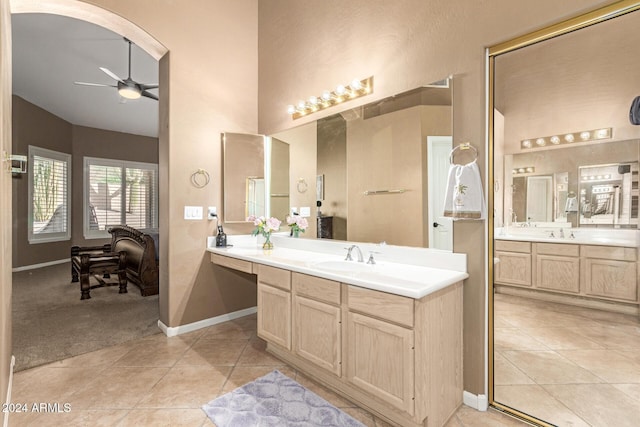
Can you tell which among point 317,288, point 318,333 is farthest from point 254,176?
point 318,333

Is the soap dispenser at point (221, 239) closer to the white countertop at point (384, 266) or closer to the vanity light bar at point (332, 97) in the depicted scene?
the white countertop at point (384, 266)

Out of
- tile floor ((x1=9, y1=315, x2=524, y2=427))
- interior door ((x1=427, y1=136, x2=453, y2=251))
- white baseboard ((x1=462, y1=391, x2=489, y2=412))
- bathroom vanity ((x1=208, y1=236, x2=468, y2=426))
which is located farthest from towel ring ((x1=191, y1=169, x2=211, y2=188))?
white baseboard ((x1=462, y1=391, x2=489, y2=412))

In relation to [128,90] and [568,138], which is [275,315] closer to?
[568,138]

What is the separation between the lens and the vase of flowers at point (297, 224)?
2.83 metres

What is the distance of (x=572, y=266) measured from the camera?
1.56 metres

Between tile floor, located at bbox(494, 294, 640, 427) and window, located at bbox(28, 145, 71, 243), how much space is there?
7683mm

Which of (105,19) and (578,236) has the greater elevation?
(105,19)

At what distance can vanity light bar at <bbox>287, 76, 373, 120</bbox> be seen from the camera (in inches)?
91.4

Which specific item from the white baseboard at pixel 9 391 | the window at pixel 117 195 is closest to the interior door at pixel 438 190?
the white baseboard at pixel 9 391

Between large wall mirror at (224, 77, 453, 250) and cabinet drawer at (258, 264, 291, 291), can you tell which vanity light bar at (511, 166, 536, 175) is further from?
cabinet drawer at (258, 264, 291, 291)

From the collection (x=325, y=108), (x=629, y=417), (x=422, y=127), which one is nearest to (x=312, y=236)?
(x=325, y=108)

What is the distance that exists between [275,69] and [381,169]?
182cm

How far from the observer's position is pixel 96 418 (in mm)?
1699

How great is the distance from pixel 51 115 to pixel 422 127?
24.8 feet
